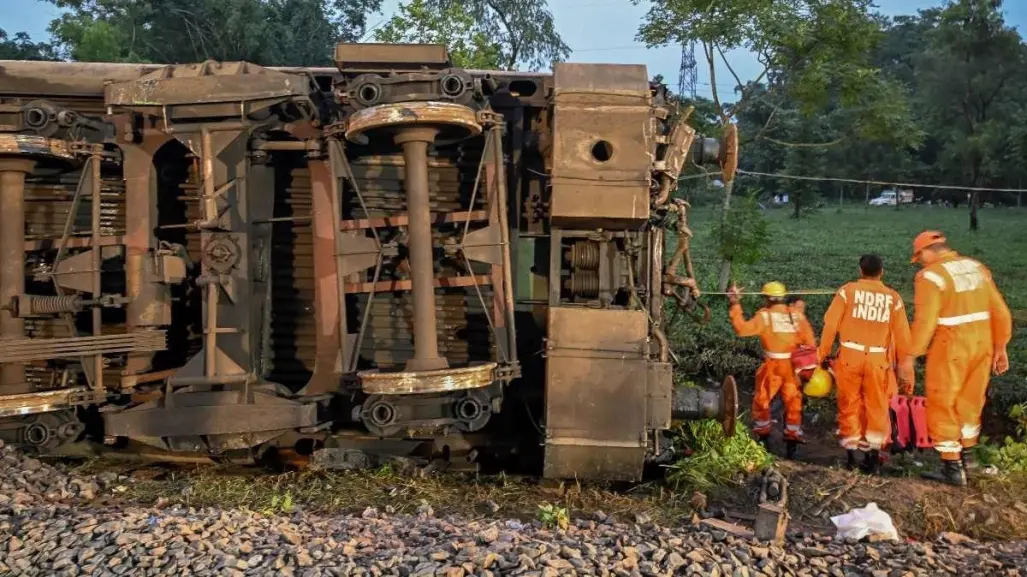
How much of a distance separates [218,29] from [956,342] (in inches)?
715

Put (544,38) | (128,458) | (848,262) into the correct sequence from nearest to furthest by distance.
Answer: (128,458)
(848,262)
(544,38)

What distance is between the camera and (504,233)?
4922mm

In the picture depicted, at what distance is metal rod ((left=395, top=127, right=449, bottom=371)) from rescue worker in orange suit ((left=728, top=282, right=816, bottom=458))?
283cm

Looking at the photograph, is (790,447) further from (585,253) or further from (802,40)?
(802,40)

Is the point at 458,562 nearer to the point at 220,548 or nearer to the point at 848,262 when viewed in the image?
the point at 220,548

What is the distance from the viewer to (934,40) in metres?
26.4

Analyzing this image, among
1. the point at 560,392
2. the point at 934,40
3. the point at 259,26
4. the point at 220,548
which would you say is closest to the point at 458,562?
the point at 220,548

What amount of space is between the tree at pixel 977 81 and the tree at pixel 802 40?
1575 cm

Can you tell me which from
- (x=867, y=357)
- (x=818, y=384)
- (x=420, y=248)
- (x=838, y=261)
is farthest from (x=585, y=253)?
(x=838, y=261)

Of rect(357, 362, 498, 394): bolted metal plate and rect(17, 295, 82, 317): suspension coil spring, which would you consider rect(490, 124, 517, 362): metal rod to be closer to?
rect(357, 362, 498, 394): bolted metal plate

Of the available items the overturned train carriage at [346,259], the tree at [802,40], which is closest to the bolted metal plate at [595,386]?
the overturned train carriage at [346,259]

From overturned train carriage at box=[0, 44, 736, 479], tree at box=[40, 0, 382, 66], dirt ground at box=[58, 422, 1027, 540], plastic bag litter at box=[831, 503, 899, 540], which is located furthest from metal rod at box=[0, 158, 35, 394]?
tree at box=[40, 0, 382, 66]

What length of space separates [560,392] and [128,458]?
3.26 meters

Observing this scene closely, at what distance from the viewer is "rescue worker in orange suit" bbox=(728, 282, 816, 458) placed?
21.2ft
